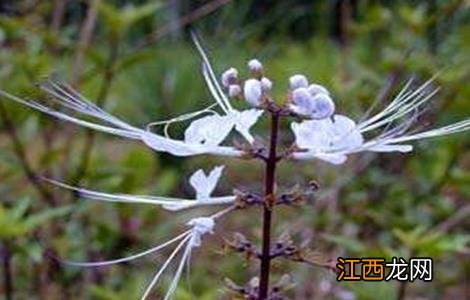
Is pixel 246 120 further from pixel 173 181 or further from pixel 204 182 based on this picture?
pixel 173 181

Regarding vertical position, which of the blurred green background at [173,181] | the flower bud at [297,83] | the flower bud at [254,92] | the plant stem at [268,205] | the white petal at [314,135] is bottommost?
the plant stem at [268,205]

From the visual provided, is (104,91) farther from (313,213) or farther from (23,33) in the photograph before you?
(313,213)

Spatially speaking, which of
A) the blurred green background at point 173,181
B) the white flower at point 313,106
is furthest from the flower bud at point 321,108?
the blurred green background at point 173,181

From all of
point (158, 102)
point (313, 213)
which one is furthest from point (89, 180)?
point (158, 102)

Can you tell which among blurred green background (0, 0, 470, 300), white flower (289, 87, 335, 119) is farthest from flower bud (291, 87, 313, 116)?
blurred green background (0, 0, 470, 300)

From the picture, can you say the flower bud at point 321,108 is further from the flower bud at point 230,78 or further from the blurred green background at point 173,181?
the blurred green background at point 173,181

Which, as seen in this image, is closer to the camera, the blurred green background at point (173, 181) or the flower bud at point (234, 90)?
the flower bud at point (234, 90)
